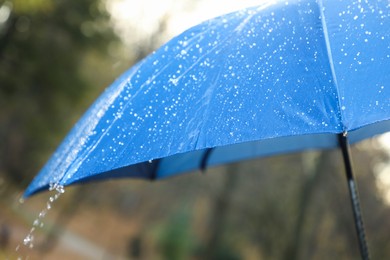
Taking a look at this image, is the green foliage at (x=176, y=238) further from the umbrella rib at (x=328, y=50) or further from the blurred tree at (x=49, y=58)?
the umbrella rib at (x=328, y=50)

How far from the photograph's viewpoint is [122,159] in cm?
161

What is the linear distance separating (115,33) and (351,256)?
9190 mm

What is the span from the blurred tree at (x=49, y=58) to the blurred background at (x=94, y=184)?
28mm

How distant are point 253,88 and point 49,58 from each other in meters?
11.7

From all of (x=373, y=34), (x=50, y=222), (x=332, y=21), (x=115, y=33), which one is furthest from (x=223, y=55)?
(x=50, y=222)

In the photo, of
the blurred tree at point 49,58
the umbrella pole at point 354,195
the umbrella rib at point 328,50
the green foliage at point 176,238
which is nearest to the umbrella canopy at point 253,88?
the umbrella rib at point 328,50

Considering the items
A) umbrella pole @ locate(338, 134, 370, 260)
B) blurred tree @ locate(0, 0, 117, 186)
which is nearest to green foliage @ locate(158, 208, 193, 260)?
blurred tree @ locate(0, 0, 117, 186)

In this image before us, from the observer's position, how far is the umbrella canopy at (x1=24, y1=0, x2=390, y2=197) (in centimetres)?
152

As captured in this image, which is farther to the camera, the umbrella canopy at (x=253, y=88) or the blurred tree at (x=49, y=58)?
the blurred tree at (x=49, y=58)

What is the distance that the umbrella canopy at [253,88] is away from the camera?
1521 millimetres

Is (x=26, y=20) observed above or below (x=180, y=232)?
above

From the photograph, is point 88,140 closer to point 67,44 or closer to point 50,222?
point 67,44

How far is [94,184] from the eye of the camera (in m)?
15.7

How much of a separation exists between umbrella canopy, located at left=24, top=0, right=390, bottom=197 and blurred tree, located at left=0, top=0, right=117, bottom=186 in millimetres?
9858
